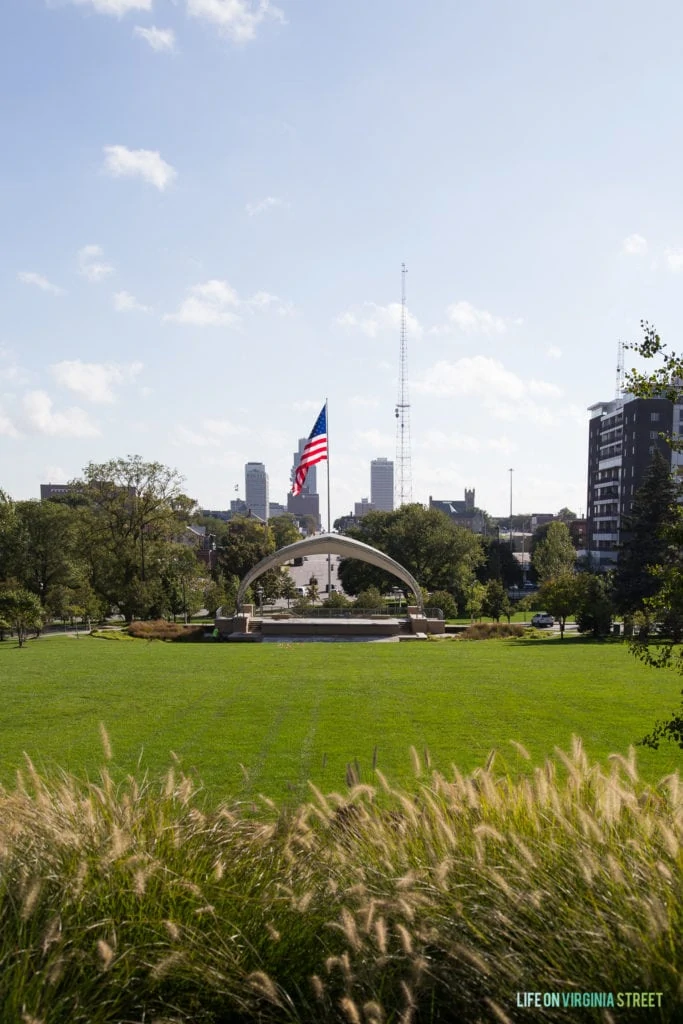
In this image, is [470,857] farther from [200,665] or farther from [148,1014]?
[200,665]

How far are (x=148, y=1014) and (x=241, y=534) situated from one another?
7016 centimetres

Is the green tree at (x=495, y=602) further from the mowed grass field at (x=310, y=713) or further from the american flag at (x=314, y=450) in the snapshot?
the mowed grass field at (x=310, y=713)

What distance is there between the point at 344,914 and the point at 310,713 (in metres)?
9.81

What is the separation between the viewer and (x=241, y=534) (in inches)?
2896

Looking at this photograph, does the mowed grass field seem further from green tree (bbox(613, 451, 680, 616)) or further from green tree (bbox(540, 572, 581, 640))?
green tree (bbox(613, 451, 680, 616))

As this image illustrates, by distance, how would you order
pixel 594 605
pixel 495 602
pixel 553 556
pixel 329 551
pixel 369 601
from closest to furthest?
1. pixel 594 605
2. pixel 329 551
3. pixel 369 601
4. pixel 495 602
5. pixel 553 556

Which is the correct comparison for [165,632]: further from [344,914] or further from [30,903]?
[344,914]

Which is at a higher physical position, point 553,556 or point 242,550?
point 242,550

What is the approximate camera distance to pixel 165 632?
36469mm

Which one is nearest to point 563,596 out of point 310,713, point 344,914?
point 310,713

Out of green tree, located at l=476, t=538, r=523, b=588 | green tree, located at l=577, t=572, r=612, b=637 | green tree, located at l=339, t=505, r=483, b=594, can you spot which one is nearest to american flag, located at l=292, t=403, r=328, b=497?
green tree, located at l=577, t=572, r=612, b=637

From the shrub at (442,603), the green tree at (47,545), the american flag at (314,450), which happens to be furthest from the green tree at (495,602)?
the green tree at (47,545)

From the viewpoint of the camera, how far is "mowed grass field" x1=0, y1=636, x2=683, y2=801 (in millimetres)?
9945

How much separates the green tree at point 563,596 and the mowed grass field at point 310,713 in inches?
496
